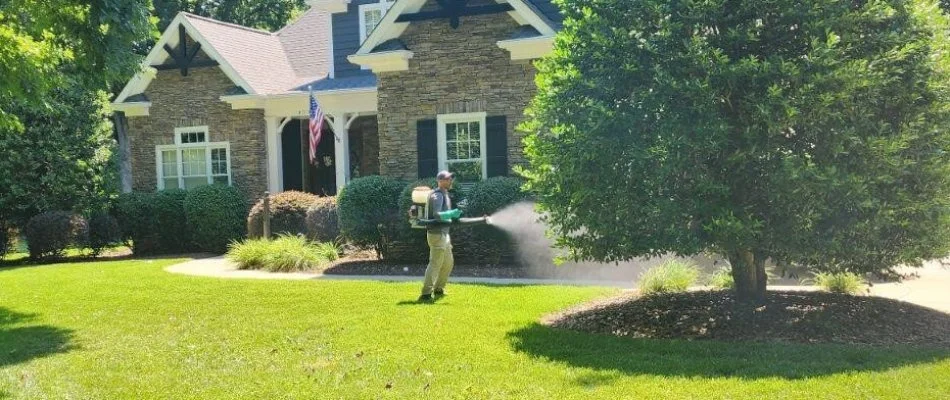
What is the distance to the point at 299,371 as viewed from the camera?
6.98 metres

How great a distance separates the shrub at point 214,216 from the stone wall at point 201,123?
47.9 inches

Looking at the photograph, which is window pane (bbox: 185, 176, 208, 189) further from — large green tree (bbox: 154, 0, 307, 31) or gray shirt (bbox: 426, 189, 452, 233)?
large green tree (bbox: 154, 0, 307, 31)

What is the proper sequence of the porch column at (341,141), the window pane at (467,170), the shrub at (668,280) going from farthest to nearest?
the porch column at (341,141), the window pane at (467,170), the shrub at (668,280)

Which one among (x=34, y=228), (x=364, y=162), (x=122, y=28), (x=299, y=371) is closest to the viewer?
(x=299, y=371)

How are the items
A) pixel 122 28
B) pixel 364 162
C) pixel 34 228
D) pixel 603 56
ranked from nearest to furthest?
pixel 603 56
pixel 122 28
pixel 34 228
pixel 364 162

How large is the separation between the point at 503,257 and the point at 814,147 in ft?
25.5

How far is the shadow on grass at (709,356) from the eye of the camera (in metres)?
6.53

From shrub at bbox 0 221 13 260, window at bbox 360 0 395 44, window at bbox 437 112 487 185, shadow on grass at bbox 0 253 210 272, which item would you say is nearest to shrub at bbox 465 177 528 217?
window at bbox 437 112 487 185

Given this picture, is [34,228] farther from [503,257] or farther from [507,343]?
[507,343]

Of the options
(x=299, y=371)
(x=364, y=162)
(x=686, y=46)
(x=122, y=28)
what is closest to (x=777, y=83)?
(x=686, y=46)

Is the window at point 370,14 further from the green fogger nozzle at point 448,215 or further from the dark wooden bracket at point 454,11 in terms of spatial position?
the green fogger nozzle at point 448,215

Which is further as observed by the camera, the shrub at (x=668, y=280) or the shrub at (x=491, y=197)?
the shrub at (x=491, y=197)

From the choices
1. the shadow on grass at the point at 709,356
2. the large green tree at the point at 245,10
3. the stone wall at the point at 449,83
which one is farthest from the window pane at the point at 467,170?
the large green tree at the point at 245,10

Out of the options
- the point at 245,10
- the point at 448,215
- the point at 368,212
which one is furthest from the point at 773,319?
the point at 245,10
